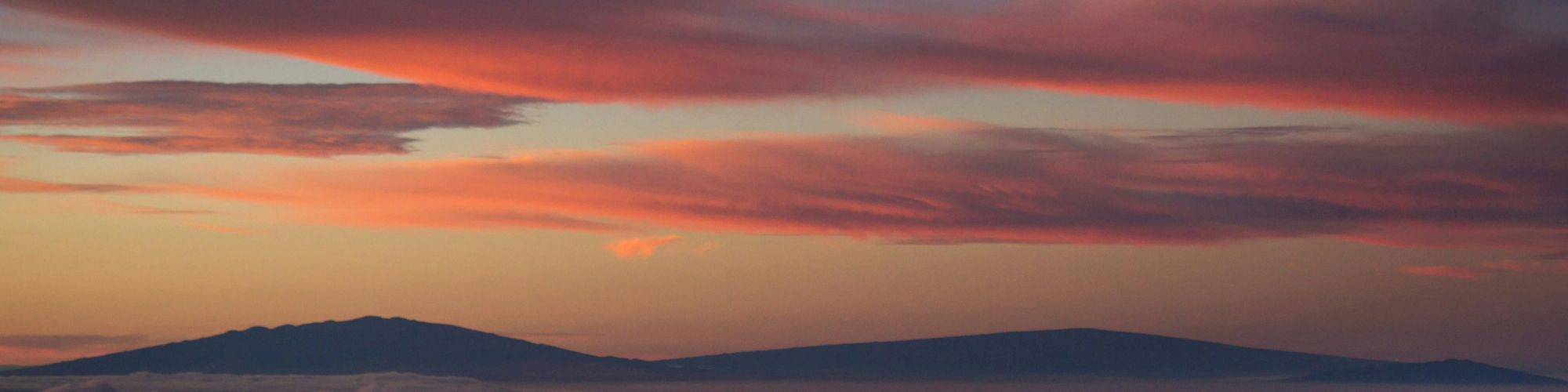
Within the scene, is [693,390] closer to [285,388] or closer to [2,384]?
[285,388]

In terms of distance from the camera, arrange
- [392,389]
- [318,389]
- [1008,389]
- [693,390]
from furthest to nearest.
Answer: [1008,389], [693,390], [318,389], [392,389]

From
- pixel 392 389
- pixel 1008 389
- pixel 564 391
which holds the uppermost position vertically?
pixel 1008 389

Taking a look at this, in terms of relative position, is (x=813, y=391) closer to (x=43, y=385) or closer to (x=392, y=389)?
(x=392, y=389)

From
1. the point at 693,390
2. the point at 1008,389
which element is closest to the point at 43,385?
the point at 693,390

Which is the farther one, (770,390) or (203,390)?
(770,390)

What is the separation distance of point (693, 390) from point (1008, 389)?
42.3 m

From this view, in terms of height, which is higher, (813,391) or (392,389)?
(813,391)

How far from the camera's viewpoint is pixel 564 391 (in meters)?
171

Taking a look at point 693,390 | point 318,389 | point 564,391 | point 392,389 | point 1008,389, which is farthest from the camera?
point 1008,389

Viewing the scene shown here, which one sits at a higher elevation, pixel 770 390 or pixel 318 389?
pixel 770 390

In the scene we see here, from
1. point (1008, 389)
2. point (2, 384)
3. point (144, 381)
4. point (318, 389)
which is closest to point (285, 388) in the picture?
point (318, 389)

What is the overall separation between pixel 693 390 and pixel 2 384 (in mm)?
83708

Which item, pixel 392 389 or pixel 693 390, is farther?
pixel 693 390

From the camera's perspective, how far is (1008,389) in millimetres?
199875
